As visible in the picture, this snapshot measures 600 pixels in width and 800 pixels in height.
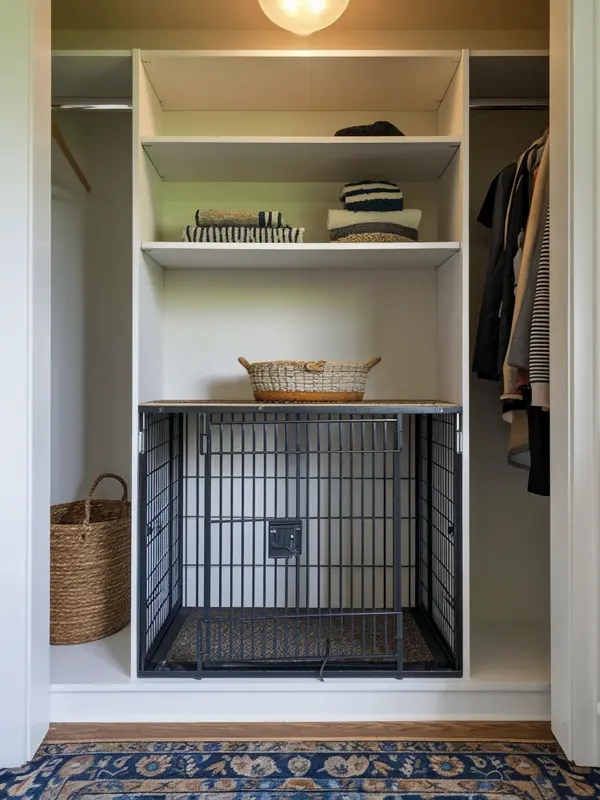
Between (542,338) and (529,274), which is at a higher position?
(529,274)

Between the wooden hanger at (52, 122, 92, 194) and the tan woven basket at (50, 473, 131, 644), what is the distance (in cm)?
117

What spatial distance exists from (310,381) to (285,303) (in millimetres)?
514

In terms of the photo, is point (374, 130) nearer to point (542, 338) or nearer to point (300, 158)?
point (300, 158)

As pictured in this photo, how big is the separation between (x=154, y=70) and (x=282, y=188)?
58cm

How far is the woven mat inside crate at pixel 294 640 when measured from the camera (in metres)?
1.77

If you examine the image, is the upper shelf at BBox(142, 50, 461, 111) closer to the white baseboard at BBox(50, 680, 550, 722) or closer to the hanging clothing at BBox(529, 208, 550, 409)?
the hanging clothing at BBox(529, 208, 550, 409)

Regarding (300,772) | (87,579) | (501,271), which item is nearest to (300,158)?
(501,271)

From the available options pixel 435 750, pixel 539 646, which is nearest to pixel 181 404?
pixel 435 750

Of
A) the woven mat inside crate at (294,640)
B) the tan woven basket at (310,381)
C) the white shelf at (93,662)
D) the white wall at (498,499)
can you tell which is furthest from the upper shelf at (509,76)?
the white shelf at (93,662)

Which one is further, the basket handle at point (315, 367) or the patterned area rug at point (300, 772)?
the basket handle at point (315, 367)

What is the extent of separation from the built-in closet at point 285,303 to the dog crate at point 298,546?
23mm

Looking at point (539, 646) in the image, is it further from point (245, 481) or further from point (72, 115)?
point (72, 115)

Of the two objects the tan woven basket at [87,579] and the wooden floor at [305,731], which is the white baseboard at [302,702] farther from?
the tan woven basket at [87,579]

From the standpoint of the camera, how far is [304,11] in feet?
4.78
